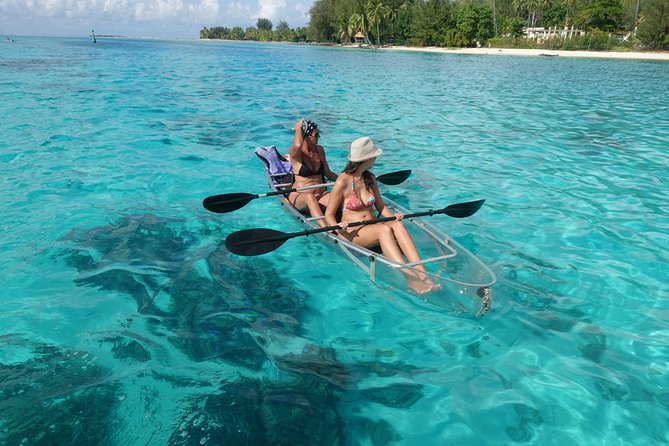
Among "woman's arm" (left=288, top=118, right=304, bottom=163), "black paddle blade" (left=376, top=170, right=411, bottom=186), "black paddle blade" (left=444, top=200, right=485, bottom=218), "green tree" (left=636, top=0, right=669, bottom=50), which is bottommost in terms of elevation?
"black paddle blade" (left=444, top=200, right=485, bottom=218)

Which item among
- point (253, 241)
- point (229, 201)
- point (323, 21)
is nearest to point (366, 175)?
point (253, 241)

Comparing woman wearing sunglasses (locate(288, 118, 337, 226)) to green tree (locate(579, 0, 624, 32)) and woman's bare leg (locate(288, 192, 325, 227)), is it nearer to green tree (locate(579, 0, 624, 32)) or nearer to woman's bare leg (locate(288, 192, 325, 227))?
woman's bare leg (locate(288, 192, 325, 227))

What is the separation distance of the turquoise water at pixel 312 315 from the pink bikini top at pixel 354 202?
3.06 ft

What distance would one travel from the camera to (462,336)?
5160mm

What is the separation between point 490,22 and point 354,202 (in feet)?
294

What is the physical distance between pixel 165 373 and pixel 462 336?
3198mm

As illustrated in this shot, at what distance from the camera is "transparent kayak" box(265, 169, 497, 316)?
502 centimetres

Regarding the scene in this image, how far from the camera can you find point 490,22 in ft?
272

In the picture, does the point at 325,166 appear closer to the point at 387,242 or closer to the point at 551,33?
the point at 387,242

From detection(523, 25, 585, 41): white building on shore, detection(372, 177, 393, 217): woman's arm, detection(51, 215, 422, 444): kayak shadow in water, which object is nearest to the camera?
detection(51, 215, 422, 444): kayak shadow in water

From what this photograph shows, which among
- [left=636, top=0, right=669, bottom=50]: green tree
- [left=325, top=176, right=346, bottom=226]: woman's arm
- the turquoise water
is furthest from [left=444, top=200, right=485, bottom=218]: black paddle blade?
[left=636, top=0, right=669, bottom=50]: green tree

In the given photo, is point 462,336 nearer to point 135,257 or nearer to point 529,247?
point 529,247

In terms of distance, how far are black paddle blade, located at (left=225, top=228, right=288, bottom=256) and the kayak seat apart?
9.09 ft

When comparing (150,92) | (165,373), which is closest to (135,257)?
(165,373)
